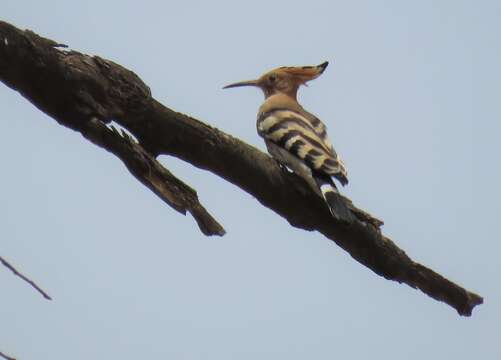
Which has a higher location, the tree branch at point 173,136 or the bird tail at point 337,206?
the bird tail at point 337,206

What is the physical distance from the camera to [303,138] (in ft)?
15.0

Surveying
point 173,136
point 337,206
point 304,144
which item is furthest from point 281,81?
point 173,136

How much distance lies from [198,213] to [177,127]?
11.6 inches

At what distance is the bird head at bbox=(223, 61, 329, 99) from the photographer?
6457 millimetres

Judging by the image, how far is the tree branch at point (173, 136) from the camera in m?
2.60

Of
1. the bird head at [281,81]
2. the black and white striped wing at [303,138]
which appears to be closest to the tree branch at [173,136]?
the black and white striped wing at [303,138]

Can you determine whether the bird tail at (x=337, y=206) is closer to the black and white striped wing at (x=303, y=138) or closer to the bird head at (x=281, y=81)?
the black and white striped wing at (x=303, y=138)

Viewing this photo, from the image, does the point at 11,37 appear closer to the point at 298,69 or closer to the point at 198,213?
the point at 198,213

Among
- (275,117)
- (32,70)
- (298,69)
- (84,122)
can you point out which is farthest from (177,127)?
(298,69)

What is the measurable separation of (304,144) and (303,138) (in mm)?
111

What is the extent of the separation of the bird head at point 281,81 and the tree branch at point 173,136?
317cm

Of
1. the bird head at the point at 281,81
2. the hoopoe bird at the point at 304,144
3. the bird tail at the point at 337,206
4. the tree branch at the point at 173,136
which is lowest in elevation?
the tree branch at the point at 173,136

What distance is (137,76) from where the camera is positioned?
2.79 m

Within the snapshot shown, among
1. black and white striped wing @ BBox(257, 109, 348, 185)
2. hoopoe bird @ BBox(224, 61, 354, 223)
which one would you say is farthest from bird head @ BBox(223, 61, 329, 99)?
black and white striped wing @ BBox(257, 109, 348, 185)
